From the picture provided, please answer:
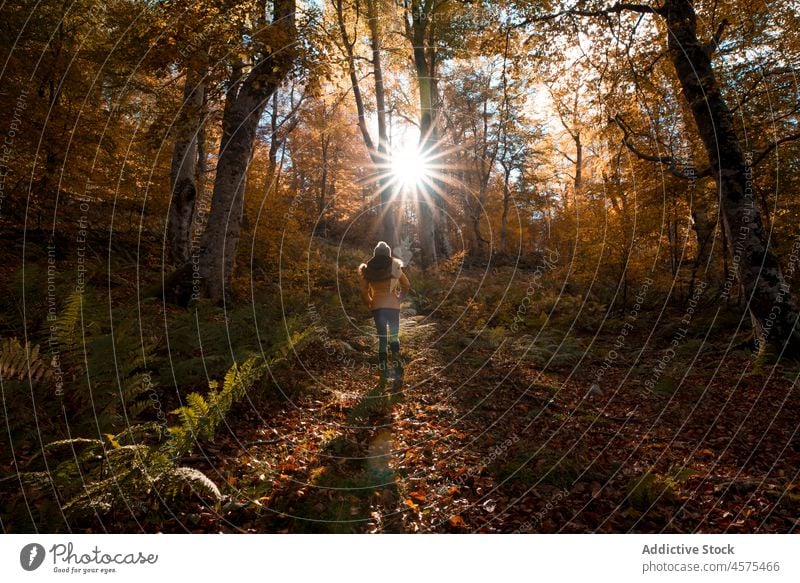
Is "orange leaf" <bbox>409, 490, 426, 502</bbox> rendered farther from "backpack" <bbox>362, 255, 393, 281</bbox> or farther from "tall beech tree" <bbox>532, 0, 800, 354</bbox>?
"tall beech tree" <bbox>532, 0, 800, 354</bbox>

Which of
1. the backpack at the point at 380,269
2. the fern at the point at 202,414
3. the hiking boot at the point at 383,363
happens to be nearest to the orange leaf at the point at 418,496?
the fern at the point at 202,414

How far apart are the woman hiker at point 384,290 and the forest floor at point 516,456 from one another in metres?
0.76

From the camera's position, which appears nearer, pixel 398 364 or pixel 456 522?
pixel 456 522

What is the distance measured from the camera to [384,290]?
7.69 metres

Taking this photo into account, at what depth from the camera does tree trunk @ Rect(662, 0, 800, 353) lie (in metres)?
6.59

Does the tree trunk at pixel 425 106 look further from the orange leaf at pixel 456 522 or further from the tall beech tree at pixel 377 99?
the orange leaf at pixel 456 522

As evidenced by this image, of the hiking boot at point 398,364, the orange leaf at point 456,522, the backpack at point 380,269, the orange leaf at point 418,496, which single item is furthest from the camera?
the hiking boot at point 398,364

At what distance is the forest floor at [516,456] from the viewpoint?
10.8 ft

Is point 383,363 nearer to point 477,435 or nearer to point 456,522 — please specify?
point 477,435

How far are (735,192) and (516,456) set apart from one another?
6.17 meters

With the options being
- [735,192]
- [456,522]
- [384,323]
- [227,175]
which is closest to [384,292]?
[384,323]

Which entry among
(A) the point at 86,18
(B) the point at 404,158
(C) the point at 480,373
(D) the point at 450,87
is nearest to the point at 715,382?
(C) the point at 480,373

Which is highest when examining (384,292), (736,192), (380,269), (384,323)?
(736,192)

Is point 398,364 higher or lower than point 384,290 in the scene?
lower
